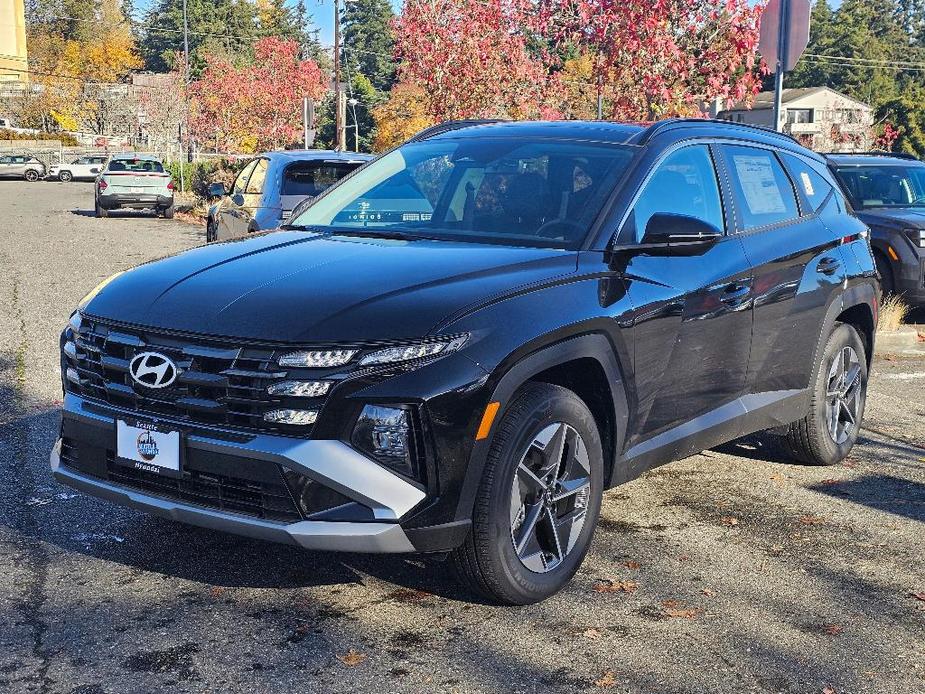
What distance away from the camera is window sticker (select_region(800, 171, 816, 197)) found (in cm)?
634

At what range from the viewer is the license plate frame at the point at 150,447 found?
396 cm

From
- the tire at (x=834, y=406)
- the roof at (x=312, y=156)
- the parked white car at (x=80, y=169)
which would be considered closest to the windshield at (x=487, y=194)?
the tire at (x=834, y=406)

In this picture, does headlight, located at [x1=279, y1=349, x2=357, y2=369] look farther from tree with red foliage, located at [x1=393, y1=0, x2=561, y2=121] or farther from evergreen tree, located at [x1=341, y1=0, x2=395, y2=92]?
evergreen tree, located at [x1=341, y1=0, x2=395, y2=92]

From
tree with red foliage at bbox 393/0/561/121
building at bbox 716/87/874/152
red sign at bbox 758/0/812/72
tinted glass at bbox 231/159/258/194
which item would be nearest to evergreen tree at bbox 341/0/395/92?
building at bbox 716/87/874/152

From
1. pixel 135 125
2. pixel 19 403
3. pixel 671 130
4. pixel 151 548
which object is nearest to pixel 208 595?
pixel 151 548

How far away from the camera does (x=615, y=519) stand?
5465 mm

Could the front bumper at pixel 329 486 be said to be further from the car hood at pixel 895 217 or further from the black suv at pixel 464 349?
the car hood at pixel 895 217

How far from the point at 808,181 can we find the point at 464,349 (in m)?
3.32

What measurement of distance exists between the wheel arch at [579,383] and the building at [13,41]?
10319 cm

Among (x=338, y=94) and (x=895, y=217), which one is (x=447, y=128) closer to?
(x=895, y=217)

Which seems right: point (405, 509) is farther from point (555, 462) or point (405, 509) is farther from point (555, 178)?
point (555, 178)

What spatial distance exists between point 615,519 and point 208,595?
204 centimetres

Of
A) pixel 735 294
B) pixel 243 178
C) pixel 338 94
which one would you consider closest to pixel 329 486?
pixel 735 294

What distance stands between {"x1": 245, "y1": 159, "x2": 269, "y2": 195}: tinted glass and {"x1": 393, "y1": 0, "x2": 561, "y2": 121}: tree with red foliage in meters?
6.42
